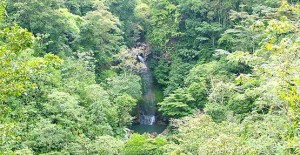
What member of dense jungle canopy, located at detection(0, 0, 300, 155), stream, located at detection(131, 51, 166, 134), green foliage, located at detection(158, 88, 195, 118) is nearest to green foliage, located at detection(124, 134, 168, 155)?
dense jungle canopy, located at detection(0, 0, 300, 155)

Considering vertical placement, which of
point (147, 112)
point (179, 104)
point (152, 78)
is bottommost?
point (147, 112)

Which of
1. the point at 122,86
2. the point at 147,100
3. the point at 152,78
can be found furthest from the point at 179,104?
the point at 152,78

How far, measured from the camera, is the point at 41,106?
Answer: 45.1 ft

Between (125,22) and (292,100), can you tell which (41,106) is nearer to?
(292,100)

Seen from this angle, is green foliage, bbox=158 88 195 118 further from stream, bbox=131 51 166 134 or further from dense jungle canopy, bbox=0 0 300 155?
stream, bbox=131 51 166 134

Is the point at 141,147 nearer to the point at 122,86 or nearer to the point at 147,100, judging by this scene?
the point at 122,86

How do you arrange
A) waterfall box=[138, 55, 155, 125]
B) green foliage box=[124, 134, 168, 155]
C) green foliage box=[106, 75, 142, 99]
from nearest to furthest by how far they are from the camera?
green foliage box=[124, 134, 168, 155] → green foliage box=[106, 75, 142, 99] → waterfall box=[138, 55, 155, 125]

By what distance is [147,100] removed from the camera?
83.2 ft

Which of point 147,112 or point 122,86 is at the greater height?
point 122,86

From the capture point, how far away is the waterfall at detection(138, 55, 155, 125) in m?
24.1

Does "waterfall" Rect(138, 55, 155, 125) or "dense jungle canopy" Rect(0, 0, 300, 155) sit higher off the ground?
"dense jungle canopy" Rect(0, 0, 300, 155)

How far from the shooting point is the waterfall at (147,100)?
24.1 metres

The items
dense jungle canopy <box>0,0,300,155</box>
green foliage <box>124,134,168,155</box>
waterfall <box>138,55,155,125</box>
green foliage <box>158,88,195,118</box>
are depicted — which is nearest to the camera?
dense jungle canopy <box>0,0,300,155</box>

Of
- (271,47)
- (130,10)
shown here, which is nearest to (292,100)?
(271,47)
